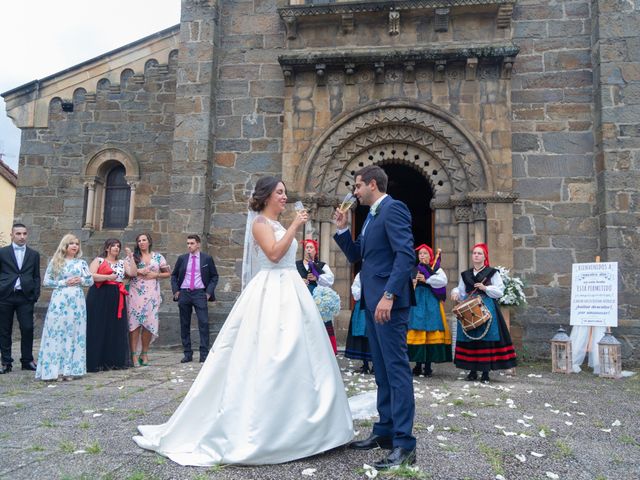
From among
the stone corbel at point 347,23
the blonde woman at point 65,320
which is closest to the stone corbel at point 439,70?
the stone corbel at point 347,23

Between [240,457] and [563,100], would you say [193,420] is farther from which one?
[563,100]

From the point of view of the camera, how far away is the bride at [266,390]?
3.13 meters

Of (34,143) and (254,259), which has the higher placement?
(34,143)

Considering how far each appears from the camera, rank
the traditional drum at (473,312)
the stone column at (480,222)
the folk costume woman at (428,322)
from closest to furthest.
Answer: the traditional drum at (473,312) < the folk costume woman at (428,322) < the stone column at (480,222)

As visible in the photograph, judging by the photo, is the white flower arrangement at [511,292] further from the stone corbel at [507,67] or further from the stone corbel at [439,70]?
the stone corbel at [439,70]

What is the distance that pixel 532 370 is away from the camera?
7566 mm

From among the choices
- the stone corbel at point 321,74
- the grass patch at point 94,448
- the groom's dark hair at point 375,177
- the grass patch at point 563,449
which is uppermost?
the stone corbel at point 321,74

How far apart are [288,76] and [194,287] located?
406 cm

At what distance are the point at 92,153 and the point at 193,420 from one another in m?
9.09

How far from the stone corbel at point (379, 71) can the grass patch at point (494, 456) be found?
6923 mm

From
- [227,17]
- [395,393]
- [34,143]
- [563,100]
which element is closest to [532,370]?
[563,100]

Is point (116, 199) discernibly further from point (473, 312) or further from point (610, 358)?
point (610, 358)

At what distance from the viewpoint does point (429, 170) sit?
9.15 metres

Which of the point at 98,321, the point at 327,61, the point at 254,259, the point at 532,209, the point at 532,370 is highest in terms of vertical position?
the point at 327,61
